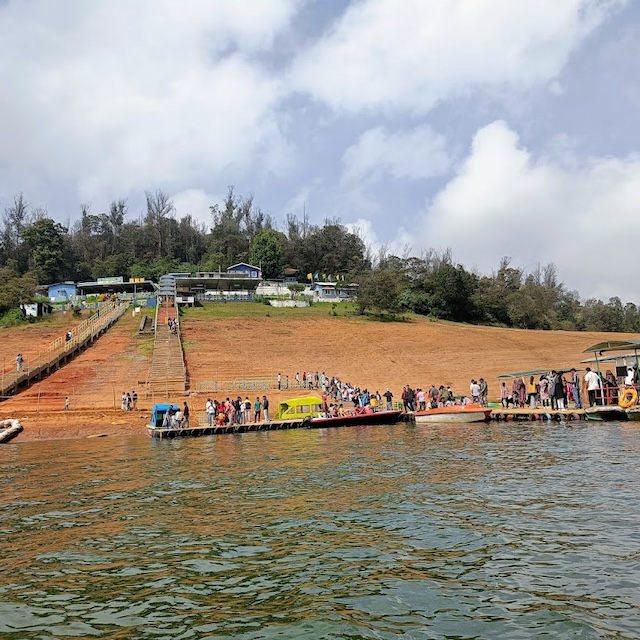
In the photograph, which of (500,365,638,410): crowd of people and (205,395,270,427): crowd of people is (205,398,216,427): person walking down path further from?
(500,365,638,410): crowd of people

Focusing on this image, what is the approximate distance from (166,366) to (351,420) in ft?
69.9

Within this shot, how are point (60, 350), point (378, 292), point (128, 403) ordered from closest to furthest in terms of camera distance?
point (128, 403) < point (60, 350) < point (378, 292)

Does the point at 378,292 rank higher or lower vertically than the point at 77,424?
higher

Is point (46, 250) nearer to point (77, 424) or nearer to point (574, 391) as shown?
point (77, 424)

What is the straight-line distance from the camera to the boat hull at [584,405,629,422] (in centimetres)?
2873

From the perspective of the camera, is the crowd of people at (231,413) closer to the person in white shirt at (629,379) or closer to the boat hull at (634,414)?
the boat hull at (634,414)

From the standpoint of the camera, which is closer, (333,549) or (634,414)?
(333,549)

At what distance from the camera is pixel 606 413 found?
2902 centimetres

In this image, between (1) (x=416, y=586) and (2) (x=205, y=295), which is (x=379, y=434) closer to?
(1) (x=416, y=586)

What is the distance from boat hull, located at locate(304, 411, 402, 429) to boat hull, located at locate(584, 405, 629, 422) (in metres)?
10.5

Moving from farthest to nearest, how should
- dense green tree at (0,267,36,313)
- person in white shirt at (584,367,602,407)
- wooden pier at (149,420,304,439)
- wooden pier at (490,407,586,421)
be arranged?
dense green tree at (0,267,36,313) < wooden pier at (149,420,304,439) < person in white shirt at (584,367,602,407) < wooden pier at (490,407,586,421)

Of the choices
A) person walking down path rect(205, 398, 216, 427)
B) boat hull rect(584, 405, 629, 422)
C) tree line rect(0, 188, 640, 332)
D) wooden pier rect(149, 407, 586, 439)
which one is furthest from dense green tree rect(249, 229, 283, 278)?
boat hull rect(584, 405, 629, 422)

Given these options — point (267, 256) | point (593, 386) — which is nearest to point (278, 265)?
point (267, 256)

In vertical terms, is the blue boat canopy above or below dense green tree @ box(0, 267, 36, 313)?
below
